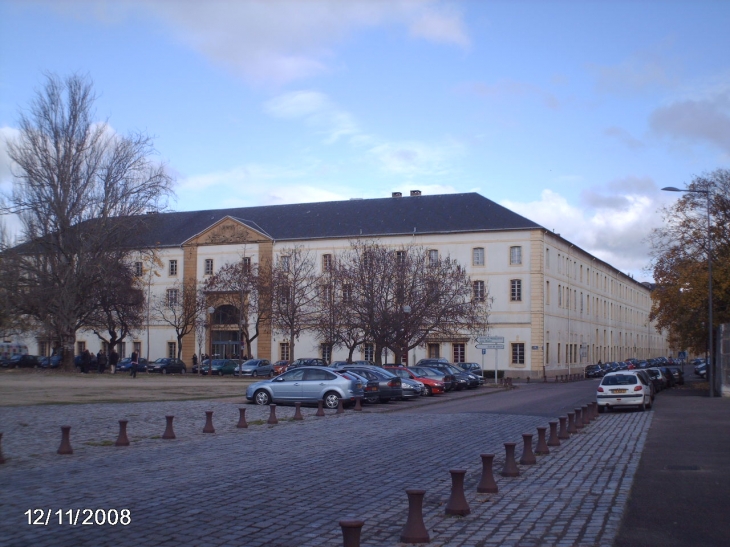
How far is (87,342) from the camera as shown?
262 ft

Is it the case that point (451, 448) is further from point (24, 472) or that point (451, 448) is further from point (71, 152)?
point (71, 152)

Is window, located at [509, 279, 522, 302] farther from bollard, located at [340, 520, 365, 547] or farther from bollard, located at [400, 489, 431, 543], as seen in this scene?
bollard, located at [340, 520, 365, 547]

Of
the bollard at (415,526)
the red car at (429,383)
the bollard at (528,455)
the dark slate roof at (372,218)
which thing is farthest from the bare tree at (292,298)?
the bollard at (415,526)

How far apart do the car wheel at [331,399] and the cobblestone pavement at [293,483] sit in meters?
5.45

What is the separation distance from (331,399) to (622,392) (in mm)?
10730

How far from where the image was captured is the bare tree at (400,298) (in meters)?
49.0

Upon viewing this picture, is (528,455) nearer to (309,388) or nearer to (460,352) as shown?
(309,388)

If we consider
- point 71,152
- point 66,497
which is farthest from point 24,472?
point 71,152

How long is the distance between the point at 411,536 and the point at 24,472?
7394 mm

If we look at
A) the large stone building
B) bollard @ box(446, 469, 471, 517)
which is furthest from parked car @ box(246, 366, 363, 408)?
the large stone building

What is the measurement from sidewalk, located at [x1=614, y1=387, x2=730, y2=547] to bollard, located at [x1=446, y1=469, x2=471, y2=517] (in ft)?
6.25

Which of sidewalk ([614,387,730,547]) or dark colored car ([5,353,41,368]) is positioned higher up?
sidewalk ([614,387,730,547])

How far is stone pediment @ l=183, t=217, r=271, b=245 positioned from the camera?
243ft

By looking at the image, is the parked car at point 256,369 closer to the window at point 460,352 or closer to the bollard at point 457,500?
the window at point 460,352
